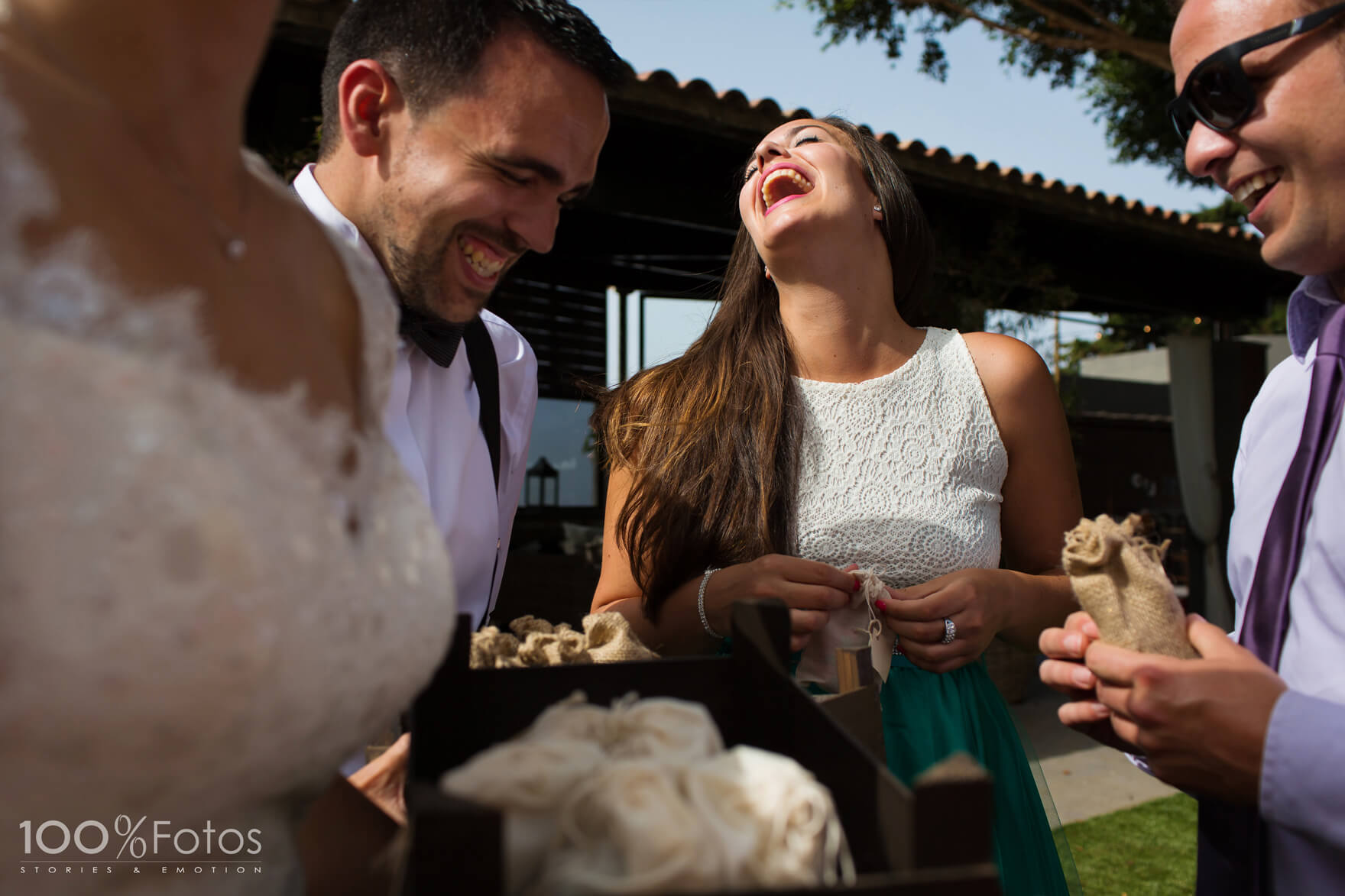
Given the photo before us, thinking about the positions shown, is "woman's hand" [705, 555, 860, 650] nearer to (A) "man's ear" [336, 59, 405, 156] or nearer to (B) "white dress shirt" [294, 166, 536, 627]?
(B) "white dress shirt" [294, 166, 536, 627]

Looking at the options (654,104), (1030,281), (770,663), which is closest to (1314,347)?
(770,663)

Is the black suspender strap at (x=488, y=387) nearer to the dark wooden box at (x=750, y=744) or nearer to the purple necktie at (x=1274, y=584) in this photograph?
the dark wooden box at (x=750, y=744)

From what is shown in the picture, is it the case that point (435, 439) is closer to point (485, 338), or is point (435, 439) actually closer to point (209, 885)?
point (485, 338)

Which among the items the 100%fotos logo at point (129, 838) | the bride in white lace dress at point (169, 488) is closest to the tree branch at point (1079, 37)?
the bride in white lace dress at point (169, 488)

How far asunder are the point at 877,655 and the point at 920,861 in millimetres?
1298

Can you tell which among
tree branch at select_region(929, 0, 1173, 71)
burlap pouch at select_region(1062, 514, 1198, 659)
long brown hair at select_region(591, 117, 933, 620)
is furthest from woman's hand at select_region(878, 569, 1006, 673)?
tree branch at select_region(929, 0, 1173, 71)

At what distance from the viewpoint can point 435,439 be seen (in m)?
1.84

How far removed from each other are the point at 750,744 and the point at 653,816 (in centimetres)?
37

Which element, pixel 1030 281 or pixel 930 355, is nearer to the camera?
pixel 930 355

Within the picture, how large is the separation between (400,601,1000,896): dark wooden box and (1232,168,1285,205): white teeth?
1.23 metres

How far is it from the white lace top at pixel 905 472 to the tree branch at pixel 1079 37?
5238 millimetres

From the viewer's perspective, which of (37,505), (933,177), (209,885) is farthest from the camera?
(933,177)

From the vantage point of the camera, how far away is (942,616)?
73.6 inches

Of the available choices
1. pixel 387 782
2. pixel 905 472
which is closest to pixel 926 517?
pixel 905 472
